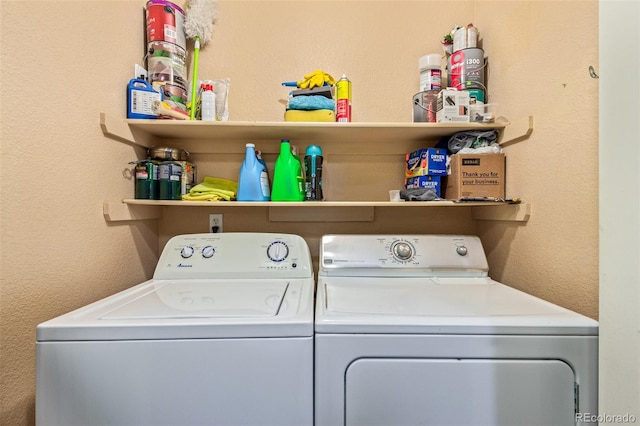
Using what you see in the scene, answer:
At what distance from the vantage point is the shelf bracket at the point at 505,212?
125cm

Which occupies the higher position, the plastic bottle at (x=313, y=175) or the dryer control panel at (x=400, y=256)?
the plastic bottle at (x=313, y=175)

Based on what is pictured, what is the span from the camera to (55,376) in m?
0.75

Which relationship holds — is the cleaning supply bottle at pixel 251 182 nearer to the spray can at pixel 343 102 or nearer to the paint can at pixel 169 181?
the paint can at pixel 169 181

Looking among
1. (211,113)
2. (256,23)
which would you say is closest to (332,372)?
(211,113)

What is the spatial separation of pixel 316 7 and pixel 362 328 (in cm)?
165

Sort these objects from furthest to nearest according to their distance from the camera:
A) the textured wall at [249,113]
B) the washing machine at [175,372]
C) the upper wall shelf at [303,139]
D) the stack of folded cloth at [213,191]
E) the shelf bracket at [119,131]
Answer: the stack of folded cloth at [213,191]
the upper wall shelf at [303,139]
the shelf bracket at [119,131]
the textured wall at [249,113]
the washing machine at [175,372]

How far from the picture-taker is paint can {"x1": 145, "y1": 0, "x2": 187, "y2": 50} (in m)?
1.44

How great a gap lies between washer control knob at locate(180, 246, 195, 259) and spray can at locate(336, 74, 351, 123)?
2.99 feet

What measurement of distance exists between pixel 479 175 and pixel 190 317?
1.28 metres

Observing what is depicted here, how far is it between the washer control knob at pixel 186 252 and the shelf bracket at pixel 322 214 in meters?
0.45

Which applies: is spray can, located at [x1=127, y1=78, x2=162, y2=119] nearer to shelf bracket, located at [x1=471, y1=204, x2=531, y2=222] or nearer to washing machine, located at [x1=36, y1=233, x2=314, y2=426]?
washing machine, located at [x1=36, y1=233, x2=314, y2=426]

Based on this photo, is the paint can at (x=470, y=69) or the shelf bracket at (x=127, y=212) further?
the paint can at (x=470, y=69)

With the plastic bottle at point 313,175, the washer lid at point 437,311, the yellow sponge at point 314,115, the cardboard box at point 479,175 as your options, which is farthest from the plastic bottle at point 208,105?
the cardboard box at point 479,175

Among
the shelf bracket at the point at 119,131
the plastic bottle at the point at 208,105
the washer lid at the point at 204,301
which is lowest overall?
the washer lid at the point at 204,301
